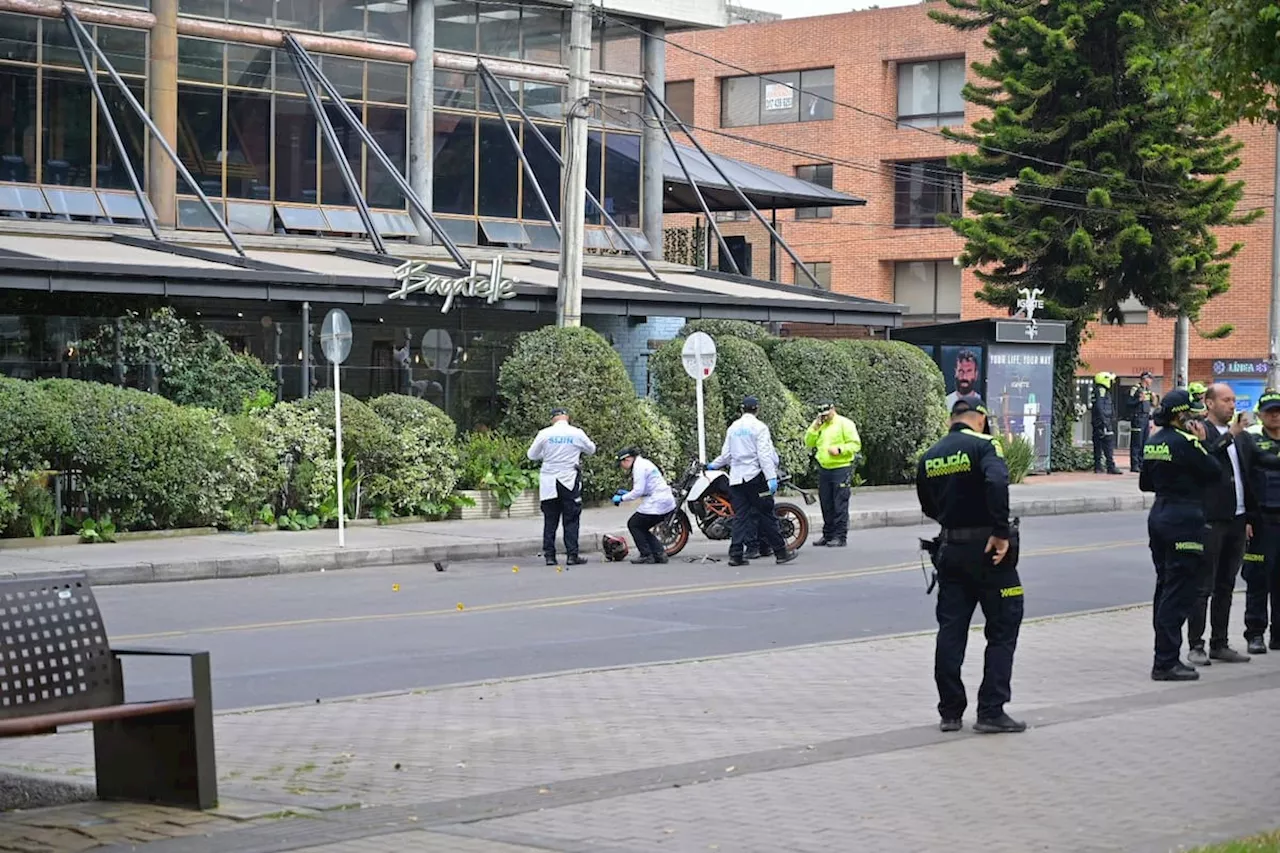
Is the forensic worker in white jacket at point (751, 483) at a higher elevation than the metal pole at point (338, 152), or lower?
lower

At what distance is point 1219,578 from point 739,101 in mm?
52786

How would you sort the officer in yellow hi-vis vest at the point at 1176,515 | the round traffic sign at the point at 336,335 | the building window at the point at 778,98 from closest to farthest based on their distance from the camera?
the officer in yellow hi-vis vest at the point at 1176,515 → the round traffic sign at the point at 336,335 → the building window at the point at 778,98

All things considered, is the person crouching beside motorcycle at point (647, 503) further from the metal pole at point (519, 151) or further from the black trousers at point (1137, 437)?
the black trousers at point (1137, 437)

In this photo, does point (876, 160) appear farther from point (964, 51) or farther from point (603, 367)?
point (603, 367)

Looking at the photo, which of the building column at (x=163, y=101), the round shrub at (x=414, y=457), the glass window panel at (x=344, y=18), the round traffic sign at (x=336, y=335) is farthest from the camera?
the glass window panel at (x=344, y=18)

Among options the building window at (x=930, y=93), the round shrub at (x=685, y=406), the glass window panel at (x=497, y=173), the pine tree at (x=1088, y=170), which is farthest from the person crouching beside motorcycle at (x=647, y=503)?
the building window at (x=930, y=93)

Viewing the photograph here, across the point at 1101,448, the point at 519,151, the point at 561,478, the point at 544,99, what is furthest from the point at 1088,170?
the point at 561,478

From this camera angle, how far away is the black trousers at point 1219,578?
489 inches

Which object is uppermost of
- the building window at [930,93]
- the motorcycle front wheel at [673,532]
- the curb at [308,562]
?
the building window at [930,93]

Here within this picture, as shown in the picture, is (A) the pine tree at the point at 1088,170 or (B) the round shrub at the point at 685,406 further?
(A) the pine tree at the point at 1088,170

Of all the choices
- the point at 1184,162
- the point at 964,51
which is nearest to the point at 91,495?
the point at 1184,162

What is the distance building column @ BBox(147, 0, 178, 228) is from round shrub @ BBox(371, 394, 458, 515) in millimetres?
7131

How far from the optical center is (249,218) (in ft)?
100

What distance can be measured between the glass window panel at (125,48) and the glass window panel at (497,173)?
6771 mm
